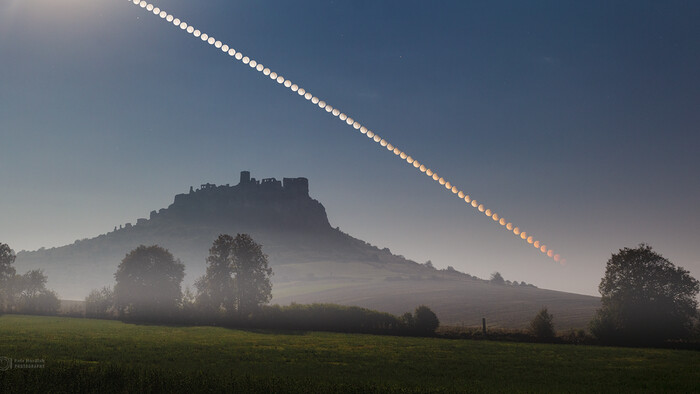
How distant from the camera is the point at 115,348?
39.1 meters

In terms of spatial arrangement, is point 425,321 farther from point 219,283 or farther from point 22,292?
point 22,292

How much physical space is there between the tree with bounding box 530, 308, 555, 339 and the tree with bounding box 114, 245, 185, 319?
2189 inches

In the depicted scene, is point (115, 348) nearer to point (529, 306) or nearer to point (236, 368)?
point (236, 368)

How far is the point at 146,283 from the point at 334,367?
64.6m

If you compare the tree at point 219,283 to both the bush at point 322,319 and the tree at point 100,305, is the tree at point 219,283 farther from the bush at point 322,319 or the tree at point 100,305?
the tree at point 100,305

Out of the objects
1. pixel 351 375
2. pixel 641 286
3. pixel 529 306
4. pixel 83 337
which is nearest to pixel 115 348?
pixel 83 337

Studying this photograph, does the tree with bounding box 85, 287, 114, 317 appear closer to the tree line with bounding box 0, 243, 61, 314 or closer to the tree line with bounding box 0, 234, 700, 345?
the tree line with bounding box 0, 234, 700, 345

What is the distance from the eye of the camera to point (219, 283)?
260 feet

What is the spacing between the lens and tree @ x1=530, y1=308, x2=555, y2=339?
184 feet

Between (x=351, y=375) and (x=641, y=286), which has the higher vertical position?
(x=641, y=286)

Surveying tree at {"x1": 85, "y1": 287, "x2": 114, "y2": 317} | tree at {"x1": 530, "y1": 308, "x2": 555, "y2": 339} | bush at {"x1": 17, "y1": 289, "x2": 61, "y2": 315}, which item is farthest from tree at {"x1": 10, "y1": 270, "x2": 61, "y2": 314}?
tree at {"x1": 530, "y1": 308, "x2": 555, "y2": 339}

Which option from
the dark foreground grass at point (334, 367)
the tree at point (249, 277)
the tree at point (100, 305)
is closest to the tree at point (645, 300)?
the dark foreground grass at point (334, 367)

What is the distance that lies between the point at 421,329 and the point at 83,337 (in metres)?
38.4

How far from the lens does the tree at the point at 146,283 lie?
82438 millimetres
